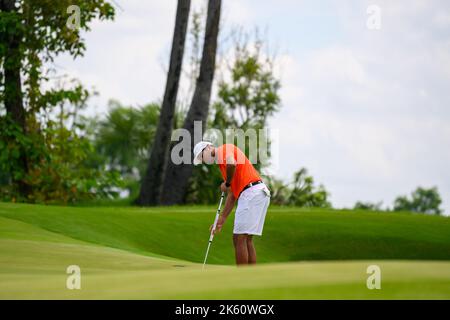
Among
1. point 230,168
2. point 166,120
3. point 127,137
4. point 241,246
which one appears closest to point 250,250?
point 241,246

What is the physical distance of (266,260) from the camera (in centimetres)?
1883

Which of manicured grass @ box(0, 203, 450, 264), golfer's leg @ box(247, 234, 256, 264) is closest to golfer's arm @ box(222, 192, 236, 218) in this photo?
golfer's leg @ box(247, 234, 256, 264)

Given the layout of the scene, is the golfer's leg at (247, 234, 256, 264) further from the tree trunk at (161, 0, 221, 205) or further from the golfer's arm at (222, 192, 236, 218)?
the tree trunk at (161, 0, 221, 205)

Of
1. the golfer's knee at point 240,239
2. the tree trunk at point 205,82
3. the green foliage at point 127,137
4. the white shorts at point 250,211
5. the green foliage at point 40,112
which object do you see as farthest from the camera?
the green foliage at point 127,137

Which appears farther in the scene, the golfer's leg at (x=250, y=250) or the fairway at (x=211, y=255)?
the golfer's leg at (x=250, y=250)

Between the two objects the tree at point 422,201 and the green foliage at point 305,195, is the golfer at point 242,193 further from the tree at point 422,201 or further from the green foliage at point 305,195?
the tree at point 422,201

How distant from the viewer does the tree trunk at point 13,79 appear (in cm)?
2789

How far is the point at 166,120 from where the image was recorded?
32438 mm

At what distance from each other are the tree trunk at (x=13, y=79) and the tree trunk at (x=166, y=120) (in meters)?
4.69

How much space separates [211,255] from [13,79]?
521 inches

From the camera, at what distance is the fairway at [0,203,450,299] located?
7.18 m

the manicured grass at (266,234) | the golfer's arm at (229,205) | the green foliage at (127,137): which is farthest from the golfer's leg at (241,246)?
the green foliage at (127,137)

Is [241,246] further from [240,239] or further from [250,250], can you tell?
[250,250]
